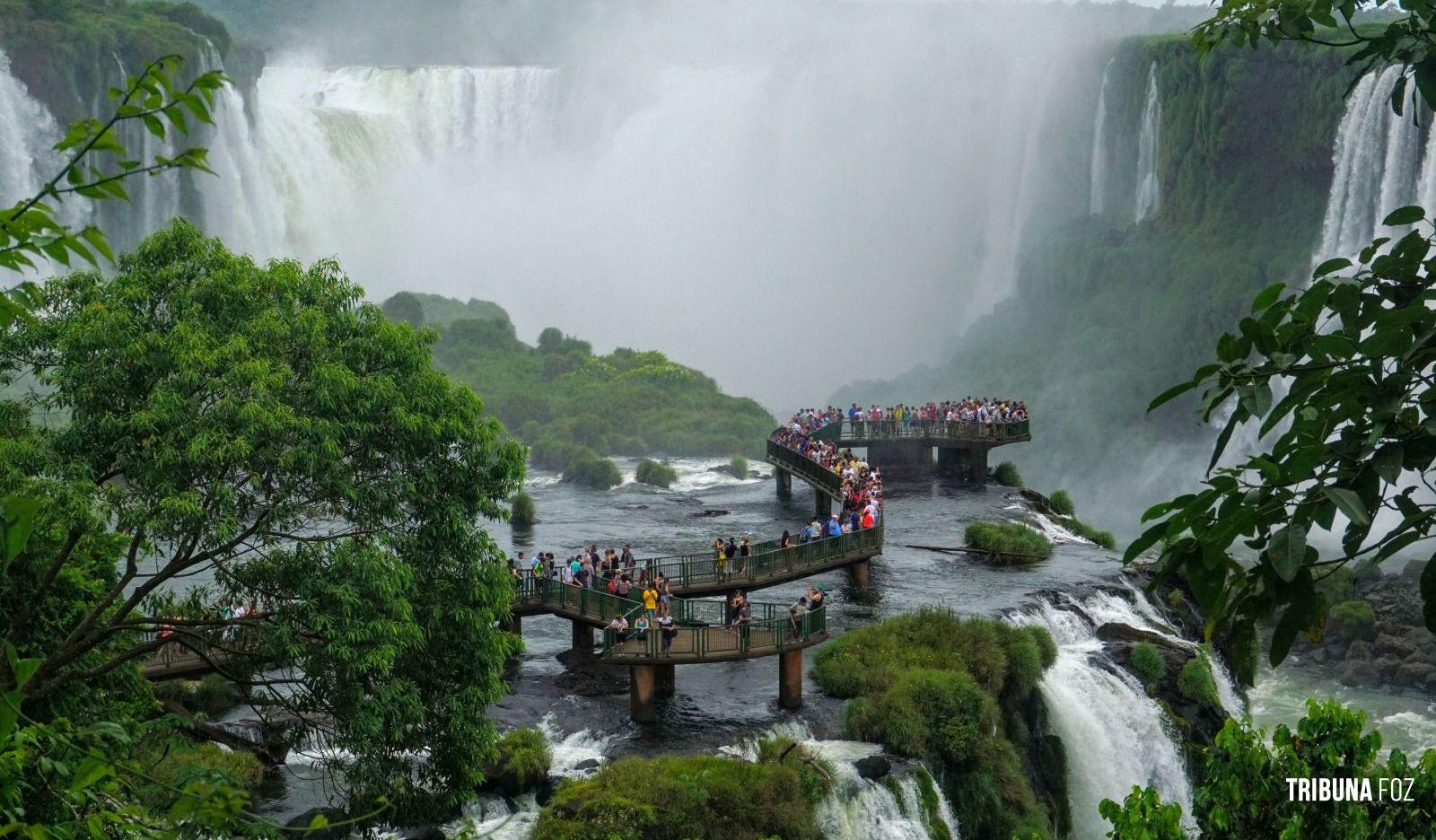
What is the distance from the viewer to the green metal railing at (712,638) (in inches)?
773

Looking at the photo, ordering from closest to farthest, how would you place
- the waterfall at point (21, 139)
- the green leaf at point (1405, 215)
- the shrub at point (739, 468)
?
1. the green leaf at point (1405, 215)
2. the waterfall at point (21, 139)
3. the shrub at point (739, 468)

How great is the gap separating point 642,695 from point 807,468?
56.9ft

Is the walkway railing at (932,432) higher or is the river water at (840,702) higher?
the walkway railing at (932,432)

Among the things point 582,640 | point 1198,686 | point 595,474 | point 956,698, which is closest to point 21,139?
point 595,474

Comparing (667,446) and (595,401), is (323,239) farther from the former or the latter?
(667,446)

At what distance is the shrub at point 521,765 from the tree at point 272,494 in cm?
171

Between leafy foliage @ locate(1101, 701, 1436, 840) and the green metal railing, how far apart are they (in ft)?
38.7

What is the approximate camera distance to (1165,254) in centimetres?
6744

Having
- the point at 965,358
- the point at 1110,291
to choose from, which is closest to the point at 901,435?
the point at 1110,291

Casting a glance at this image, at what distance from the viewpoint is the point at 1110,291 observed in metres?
71.0

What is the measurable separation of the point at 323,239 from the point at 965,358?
120 feet

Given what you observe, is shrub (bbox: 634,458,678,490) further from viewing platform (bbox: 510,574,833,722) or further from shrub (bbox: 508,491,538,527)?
viewing platform (bbox: 510,574,833,722)

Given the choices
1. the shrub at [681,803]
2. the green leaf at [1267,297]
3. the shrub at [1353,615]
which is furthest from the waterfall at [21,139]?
the green leaf at [1267,297]

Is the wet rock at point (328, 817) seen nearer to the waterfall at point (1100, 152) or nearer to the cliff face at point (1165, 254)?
the cliff face at point (1165, 254)
